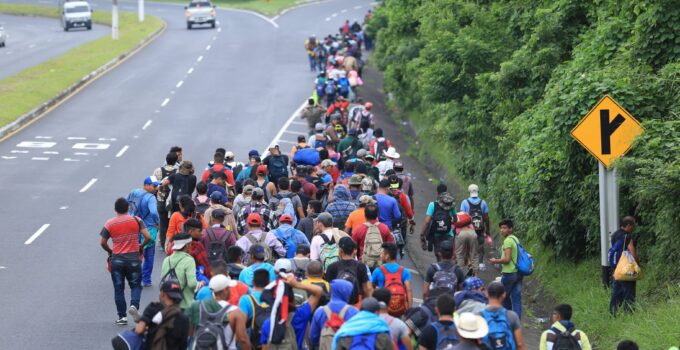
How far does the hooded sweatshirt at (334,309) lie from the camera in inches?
439

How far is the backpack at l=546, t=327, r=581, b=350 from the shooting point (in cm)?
1105

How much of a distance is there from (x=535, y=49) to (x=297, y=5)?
202ft

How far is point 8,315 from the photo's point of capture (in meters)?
16.1

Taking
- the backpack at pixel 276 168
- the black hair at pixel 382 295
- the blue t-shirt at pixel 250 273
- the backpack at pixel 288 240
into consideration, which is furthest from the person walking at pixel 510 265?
the backpack at pixel 276 168

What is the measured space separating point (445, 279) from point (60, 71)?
36835 millimetres

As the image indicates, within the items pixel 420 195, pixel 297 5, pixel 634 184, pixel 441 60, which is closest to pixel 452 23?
pixel 441 60

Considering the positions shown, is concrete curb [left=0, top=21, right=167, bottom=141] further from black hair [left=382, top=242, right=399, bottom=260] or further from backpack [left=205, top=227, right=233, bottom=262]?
black hair [left=382, top=242, right=399, bottom=260]

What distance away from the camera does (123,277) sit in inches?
605

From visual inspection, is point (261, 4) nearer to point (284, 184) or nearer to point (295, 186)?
point (295, 186)

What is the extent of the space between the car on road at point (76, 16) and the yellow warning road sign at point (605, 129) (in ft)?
199

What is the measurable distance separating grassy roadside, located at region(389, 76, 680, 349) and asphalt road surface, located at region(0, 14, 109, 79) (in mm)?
31448

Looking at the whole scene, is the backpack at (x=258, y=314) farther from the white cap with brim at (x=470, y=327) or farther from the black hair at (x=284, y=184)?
the black hair at (x=284, y=184)

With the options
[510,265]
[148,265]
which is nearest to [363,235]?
[510,265]

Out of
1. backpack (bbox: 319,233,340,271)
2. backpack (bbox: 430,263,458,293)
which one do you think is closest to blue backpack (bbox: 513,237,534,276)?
backpack (bbox: 319,233,340,271)
